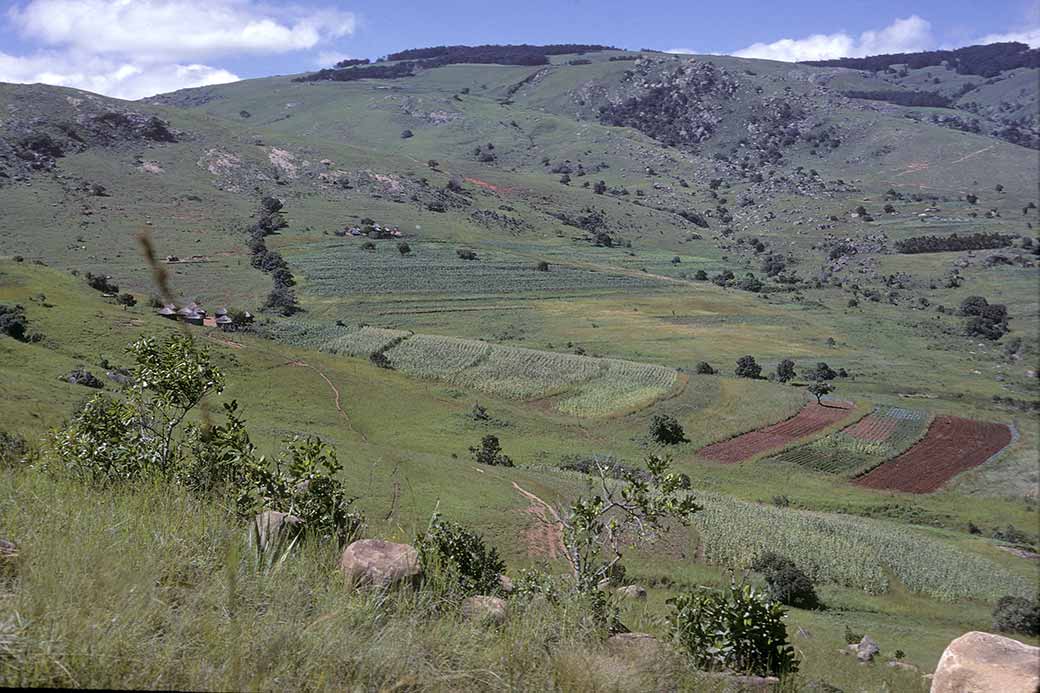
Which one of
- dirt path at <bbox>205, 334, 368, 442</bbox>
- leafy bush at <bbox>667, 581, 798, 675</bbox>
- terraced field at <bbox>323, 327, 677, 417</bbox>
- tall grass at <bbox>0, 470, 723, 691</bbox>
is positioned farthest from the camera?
terraced field at <bbox>323, 327, 677, 417</bbox>

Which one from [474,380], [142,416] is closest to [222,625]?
[142,416]

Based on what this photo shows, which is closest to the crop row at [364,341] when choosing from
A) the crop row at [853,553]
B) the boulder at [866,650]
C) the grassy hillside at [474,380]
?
the grassy hillside at [474,380]

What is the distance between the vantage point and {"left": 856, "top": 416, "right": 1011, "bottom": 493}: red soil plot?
181 feet

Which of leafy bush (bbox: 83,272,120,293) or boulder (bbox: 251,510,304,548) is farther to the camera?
leafy bush (bbox: 83,272,120,293)

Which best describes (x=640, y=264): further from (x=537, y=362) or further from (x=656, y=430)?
(x=656, y=430)

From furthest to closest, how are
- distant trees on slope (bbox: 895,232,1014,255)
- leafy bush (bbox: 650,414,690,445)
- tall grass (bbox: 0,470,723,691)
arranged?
1. distant trees on slope (bbox: 895,232,1014,255)
2. leafy bush (bbox: 650,414,690,445)
3. tall grass (bbox: 0,470,723,691)

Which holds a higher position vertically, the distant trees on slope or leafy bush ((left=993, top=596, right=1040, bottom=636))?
the distant trees on slope

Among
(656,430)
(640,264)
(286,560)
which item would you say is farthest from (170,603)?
(640,264)

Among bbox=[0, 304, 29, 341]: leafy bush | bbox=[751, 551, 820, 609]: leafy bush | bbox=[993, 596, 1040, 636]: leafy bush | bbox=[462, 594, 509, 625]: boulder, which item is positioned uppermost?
bbox=[462, 594, 509, 625]: boulder

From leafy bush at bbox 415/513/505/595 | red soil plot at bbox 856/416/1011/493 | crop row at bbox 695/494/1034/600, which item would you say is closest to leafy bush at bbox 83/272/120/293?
crop row at bbox 695/494/1034/600

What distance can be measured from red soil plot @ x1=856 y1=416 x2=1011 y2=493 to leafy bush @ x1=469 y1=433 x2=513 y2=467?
1019 inches

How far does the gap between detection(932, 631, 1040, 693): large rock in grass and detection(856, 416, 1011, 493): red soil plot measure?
168 feet

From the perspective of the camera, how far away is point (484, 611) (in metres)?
7.15

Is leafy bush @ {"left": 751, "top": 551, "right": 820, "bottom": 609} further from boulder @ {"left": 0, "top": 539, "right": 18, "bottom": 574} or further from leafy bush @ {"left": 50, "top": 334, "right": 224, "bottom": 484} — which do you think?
boulder @ {"left": 0, "top": 539, "right": 18, "bottom": 574}
